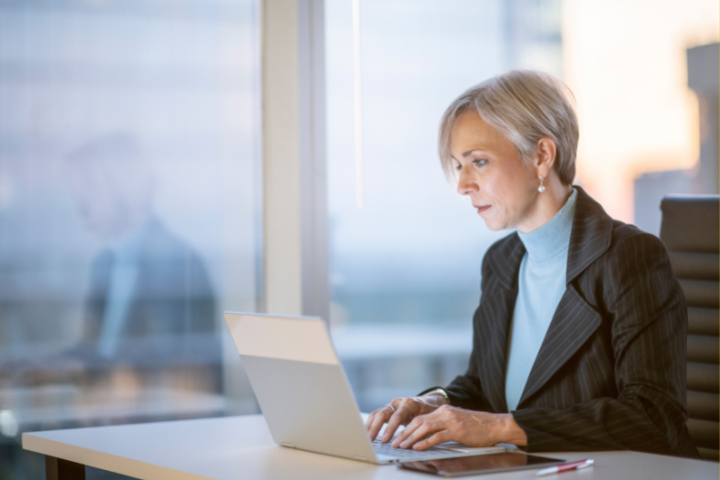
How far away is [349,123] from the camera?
9.20 feet

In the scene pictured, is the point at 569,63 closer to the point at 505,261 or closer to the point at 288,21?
the point at 288,21

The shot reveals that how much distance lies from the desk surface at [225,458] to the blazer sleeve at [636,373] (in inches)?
1.9

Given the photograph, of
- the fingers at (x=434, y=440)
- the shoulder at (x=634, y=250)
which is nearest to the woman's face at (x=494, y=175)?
the shoulder at (x=634, y=250)

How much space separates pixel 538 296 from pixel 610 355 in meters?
0.25

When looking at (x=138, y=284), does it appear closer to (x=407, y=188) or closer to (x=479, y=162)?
(x=407, y=188)

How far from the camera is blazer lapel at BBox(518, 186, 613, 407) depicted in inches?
54.0

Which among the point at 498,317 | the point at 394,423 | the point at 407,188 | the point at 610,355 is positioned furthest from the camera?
the point at 407,188

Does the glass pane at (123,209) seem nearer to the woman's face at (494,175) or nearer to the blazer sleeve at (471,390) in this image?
the blazer sleeve at (471,390)

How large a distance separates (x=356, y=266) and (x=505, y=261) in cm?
113

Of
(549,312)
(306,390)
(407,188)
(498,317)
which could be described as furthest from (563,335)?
(407,188)

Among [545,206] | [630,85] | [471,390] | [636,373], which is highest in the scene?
[630,85]

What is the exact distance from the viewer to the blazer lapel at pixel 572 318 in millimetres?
1371

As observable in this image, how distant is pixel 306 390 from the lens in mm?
1058

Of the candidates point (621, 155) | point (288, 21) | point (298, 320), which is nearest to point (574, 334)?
point (298, 320)
